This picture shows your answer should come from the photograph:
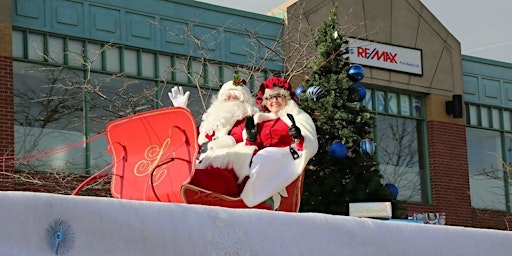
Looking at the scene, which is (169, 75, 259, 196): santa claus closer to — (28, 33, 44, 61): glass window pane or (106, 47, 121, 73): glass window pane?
(28, 33, 44, 61): glass window pane

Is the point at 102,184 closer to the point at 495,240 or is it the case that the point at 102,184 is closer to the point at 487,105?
the point at 495,240

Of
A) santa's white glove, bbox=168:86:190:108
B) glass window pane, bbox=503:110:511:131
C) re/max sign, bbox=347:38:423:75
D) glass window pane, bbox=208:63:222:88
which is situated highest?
re/max sign, bbox=347:38:423:75

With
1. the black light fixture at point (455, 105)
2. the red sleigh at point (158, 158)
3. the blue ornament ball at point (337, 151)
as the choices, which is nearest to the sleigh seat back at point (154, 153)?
the red sleigh at point (158, 158)

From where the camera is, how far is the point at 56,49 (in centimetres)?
1298

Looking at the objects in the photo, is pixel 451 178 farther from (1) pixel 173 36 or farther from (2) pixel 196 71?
(1) pixel 173 36

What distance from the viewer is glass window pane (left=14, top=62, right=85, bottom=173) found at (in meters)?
12.6

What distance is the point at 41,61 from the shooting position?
42.0 feet

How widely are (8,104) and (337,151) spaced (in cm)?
526

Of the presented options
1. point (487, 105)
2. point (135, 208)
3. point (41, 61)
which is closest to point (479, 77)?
point (487, 105)

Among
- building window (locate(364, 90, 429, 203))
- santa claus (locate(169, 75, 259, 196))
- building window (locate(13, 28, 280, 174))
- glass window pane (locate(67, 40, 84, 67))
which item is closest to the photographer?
santa claus (locate(169, 75, 259, 196))

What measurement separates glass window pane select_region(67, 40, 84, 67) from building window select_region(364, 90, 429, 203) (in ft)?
18.2

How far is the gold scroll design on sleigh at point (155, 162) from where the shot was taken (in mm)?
4715

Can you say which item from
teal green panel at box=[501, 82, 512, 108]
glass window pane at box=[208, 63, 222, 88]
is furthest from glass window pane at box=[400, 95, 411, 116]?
glass window pane at box=[208, 63, 222, 88]

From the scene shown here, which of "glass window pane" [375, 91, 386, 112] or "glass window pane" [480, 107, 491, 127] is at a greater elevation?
"glass window pane" [375, 91, 386, 112]
